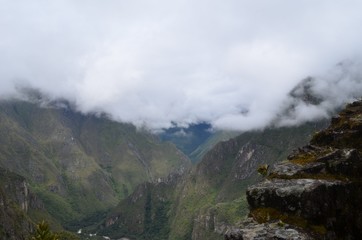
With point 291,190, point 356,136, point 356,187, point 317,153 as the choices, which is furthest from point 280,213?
point 356,136

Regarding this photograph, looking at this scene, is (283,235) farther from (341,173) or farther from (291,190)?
(341,173)

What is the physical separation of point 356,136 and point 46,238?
2012 inches

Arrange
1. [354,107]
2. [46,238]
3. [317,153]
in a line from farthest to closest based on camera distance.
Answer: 1. [46,238]
2. [354,107]
3. [317,153]

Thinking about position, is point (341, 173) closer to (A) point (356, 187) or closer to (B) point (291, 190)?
(A) point (356, 187)

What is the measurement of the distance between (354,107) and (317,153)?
21296 mm

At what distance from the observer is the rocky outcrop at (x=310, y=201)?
40938mm

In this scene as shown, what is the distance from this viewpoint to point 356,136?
55.5 meters

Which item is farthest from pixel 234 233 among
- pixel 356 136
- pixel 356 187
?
pixel 356 136

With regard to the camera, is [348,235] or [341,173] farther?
[341,173]

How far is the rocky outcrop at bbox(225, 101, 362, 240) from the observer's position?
40938mm

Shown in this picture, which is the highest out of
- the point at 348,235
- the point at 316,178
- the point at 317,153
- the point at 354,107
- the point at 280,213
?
the point at 354,107

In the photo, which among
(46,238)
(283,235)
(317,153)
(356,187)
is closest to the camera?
(283,235)

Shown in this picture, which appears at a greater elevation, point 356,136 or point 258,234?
point 356,136

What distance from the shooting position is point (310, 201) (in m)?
41.9
